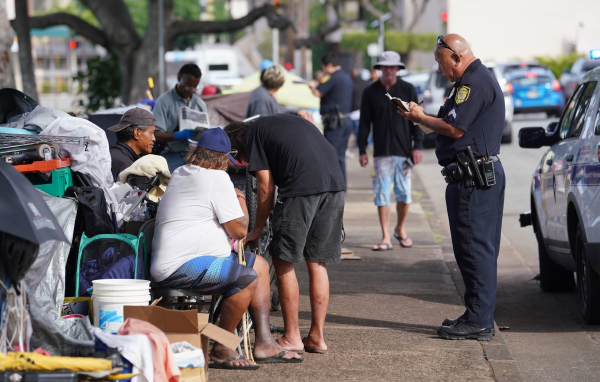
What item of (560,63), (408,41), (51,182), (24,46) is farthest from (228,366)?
(408,41)

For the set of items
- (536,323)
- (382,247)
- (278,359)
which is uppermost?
(278,359)

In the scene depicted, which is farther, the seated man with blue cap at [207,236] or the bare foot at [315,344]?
the bare foot at [315,344]

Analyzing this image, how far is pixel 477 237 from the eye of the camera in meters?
6.08

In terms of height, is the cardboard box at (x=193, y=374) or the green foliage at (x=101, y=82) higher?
the cardboard box at (x=193, y=374)

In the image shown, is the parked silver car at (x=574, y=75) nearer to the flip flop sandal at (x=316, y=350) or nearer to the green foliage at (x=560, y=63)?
the green foliage at (x=560, y=63)

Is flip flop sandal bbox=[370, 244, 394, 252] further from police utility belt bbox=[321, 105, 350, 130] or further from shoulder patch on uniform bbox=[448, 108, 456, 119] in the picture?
shoulder patch on uniform bbox=[448, 108, 456, 119]

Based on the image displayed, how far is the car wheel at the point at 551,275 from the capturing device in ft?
26.4

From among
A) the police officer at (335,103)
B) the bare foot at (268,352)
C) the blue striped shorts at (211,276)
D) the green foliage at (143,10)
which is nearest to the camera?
the blue striped shorts at (211,276)

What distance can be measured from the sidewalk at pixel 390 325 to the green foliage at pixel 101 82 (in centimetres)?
967

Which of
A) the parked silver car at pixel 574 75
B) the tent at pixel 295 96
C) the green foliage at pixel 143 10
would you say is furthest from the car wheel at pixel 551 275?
the green foliage at pixel 143 10

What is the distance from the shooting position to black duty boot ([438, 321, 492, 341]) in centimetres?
614

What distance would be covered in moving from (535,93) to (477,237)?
77.7 ft

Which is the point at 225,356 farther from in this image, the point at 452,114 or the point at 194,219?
the point at 452,114

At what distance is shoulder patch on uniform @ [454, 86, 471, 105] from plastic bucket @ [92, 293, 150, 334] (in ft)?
8.18
